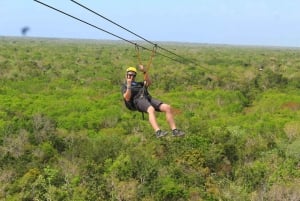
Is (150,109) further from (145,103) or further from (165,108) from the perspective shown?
(165,108)

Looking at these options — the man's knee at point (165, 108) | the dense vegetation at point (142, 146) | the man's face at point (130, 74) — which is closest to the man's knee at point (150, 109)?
the man's knee at point (165, 108)

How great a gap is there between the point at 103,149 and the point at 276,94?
32.4m

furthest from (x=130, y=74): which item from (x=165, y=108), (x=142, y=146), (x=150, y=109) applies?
(x=142, y=146)

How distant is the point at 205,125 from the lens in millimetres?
45719

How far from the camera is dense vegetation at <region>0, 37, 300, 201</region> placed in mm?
31781

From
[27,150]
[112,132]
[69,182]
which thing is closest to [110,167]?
[69,182]

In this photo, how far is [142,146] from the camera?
40531 millimetres

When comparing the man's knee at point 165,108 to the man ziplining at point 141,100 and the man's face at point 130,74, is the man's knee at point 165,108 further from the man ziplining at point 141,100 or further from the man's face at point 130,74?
the man's face at point 130,74

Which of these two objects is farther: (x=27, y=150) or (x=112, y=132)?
(x=112, y=132)

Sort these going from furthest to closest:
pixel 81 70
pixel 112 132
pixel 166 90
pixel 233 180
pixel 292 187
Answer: pixel 81 70 < pixel 166 90 < pixel 112 132 < pixel 233 180 < pixel 292 187

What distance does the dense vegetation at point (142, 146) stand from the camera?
31.8 m

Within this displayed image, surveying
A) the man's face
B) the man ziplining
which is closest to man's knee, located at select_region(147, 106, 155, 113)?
the man ziplining

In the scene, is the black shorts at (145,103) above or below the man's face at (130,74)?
below

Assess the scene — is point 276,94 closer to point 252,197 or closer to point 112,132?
point 112,132
